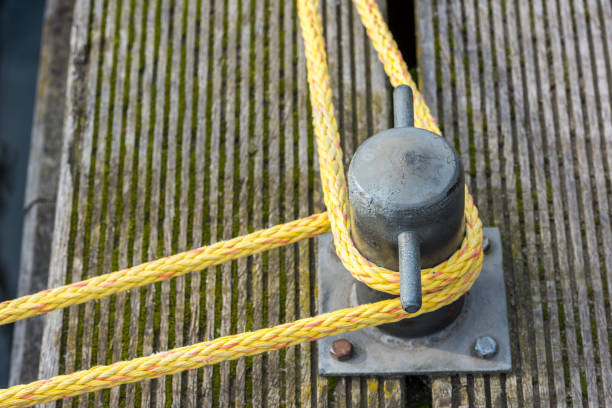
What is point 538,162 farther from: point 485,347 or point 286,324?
point 286,324

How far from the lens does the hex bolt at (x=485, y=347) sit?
1.64 m

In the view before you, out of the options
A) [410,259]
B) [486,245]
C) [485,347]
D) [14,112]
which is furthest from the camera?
[14,112]

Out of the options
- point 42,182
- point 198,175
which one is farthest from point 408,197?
point 42,182

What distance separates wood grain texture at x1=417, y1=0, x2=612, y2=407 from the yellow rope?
0.29m

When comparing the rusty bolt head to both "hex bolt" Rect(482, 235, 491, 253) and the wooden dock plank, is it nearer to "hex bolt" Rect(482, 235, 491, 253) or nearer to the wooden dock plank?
the wooden dock plank

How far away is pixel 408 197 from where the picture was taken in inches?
52.1

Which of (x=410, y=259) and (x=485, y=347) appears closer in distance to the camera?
(x=410, y=259)

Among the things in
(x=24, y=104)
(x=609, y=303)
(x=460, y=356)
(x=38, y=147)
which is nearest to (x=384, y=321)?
(x=460, y=356)

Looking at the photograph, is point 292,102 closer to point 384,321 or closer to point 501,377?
point 384,321

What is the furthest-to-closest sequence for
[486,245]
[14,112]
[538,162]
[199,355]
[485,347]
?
[14,112], [538,162], [486,245], [485,347], [199,355]

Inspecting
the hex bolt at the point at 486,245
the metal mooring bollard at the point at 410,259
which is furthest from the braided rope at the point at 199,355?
the hex bolt at the point at 486,245

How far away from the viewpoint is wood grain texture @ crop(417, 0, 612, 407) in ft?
5.46

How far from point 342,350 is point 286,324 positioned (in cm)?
22

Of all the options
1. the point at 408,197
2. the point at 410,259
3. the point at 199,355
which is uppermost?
the point at 408,197
